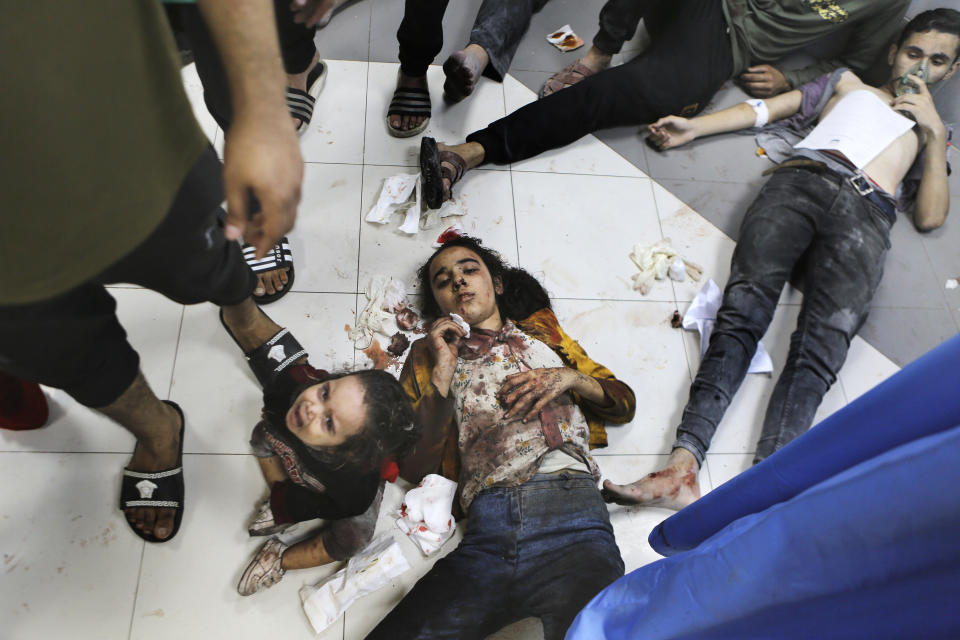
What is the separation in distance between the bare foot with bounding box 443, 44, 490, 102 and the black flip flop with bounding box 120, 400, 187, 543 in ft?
4.16

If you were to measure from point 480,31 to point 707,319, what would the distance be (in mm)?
1098

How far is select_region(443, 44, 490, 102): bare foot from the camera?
1764 mm

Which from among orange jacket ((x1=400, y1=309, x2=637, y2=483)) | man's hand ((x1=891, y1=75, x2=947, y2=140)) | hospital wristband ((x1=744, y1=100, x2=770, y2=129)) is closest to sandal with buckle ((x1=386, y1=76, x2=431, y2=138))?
orange jacket ((x1=400, y1=309, x2=637, y2=483))

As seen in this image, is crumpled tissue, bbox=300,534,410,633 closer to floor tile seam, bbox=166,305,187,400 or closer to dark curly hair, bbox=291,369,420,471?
dark curly hair, bbox=291,369,420,471

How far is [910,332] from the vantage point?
1.68m

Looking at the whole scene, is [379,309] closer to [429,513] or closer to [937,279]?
[429,513]

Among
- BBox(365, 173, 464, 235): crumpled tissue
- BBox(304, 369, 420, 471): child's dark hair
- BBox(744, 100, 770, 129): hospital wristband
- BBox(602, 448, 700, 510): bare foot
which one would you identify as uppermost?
BBox(744, 100, 770, 129): hospital wristband

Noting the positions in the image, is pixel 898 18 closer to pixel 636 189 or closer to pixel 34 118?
pixel 636 189

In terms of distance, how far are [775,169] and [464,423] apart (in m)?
1.20

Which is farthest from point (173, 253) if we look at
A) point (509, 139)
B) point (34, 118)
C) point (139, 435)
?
point (509, 139)

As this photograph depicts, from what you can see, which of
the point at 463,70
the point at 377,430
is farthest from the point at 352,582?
the point at 463,70

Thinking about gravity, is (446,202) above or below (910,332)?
above

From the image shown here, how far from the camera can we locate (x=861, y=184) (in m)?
1.64

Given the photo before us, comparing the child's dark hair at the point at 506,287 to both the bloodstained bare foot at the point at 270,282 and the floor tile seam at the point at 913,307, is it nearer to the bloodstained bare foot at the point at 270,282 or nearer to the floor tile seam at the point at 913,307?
the bloodstained bare foot at the point at 270,282
